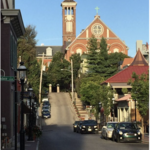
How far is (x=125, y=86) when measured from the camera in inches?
2554

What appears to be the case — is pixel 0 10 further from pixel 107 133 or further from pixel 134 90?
pixel 134 90

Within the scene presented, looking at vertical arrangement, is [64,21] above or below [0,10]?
above

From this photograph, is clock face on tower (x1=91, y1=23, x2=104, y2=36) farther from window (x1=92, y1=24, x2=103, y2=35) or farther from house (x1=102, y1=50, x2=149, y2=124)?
house (x1=102, y1=50, x2=149, y2=124)

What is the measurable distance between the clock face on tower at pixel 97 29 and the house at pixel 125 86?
39.2 metres

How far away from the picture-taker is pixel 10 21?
26.0 meters

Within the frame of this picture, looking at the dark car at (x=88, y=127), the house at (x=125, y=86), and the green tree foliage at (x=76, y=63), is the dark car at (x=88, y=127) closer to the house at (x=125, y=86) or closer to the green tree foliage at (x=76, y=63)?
the house at (x=125, y=86)

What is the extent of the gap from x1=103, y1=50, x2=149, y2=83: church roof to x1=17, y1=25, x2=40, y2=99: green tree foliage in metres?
13.8

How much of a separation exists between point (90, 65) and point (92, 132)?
47.0m

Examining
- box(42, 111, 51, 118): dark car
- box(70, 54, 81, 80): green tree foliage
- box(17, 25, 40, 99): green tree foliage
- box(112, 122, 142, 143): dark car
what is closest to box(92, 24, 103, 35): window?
box(70, 54, 81, 80): green tree foliage

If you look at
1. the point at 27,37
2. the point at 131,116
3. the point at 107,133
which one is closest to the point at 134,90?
the point at 107,133

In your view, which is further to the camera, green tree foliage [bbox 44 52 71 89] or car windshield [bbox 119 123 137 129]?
green tree foliage [bbox 44 52 71 89]

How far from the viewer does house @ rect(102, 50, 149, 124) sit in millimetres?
54312

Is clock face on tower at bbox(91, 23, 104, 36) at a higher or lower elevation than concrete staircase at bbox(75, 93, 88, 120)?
higher

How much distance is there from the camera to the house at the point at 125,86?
178ft
